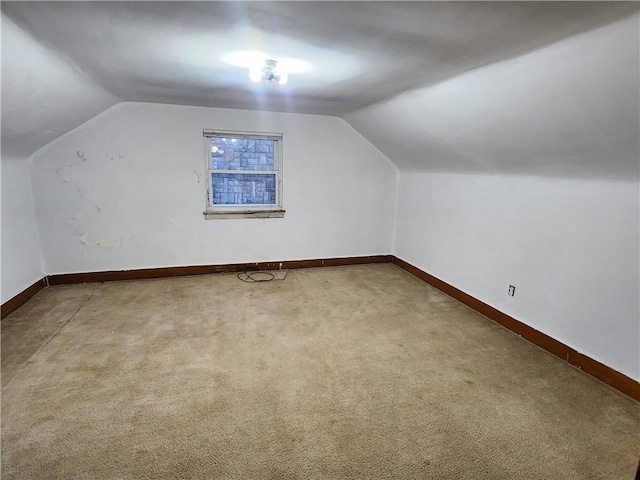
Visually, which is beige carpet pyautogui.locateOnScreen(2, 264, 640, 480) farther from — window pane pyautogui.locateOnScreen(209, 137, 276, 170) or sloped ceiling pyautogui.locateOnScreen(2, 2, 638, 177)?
window pane pyautogui.locateOnScreen(209, 137, 276, 170)

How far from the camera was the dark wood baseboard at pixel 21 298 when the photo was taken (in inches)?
118

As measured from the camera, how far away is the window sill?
4.13 meters

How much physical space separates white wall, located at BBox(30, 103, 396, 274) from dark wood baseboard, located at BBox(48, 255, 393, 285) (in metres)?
0.07

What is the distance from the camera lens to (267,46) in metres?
1.94

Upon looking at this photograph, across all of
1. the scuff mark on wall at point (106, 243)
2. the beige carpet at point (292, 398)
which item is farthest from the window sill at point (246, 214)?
the beige carpet at point (292, 398)

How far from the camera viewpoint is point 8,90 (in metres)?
2.06

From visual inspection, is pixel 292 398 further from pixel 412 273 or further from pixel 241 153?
pixel 241 153

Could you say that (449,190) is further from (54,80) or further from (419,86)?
(54,80)

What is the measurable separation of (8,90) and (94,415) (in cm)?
197

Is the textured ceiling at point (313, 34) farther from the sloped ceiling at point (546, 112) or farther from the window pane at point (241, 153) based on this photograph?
the window pane at point (241, 153)

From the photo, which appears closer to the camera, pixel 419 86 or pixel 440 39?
pixel 440 39

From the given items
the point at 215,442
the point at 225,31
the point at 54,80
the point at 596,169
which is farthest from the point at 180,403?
the point at 596,169

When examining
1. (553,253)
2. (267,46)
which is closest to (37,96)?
(267,46)

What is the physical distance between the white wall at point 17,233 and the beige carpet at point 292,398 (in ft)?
1.02
